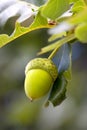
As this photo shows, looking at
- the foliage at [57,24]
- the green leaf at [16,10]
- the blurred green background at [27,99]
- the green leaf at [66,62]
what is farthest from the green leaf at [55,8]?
the blurred green background at [27,99]

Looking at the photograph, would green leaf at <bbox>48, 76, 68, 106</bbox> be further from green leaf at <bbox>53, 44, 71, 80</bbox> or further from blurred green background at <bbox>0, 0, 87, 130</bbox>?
blurred green background at <bbox>0, 0, 87, 130</bbox>

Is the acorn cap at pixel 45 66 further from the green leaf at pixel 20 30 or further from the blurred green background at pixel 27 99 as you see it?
the blurred green background at pixel 27 99

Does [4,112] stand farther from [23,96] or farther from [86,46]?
[86,46]

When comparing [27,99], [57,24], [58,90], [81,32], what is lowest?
[27,99]

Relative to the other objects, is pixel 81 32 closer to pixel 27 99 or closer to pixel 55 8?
pixel 55 8

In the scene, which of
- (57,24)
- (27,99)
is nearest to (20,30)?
(57,24)

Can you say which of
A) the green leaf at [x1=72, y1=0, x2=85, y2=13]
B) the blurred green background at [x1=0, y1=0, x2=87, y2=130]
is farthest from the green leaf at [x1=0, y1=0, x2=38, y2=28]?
the blurred green background at [x1=0, y1=0, x2=87, y2=130]
